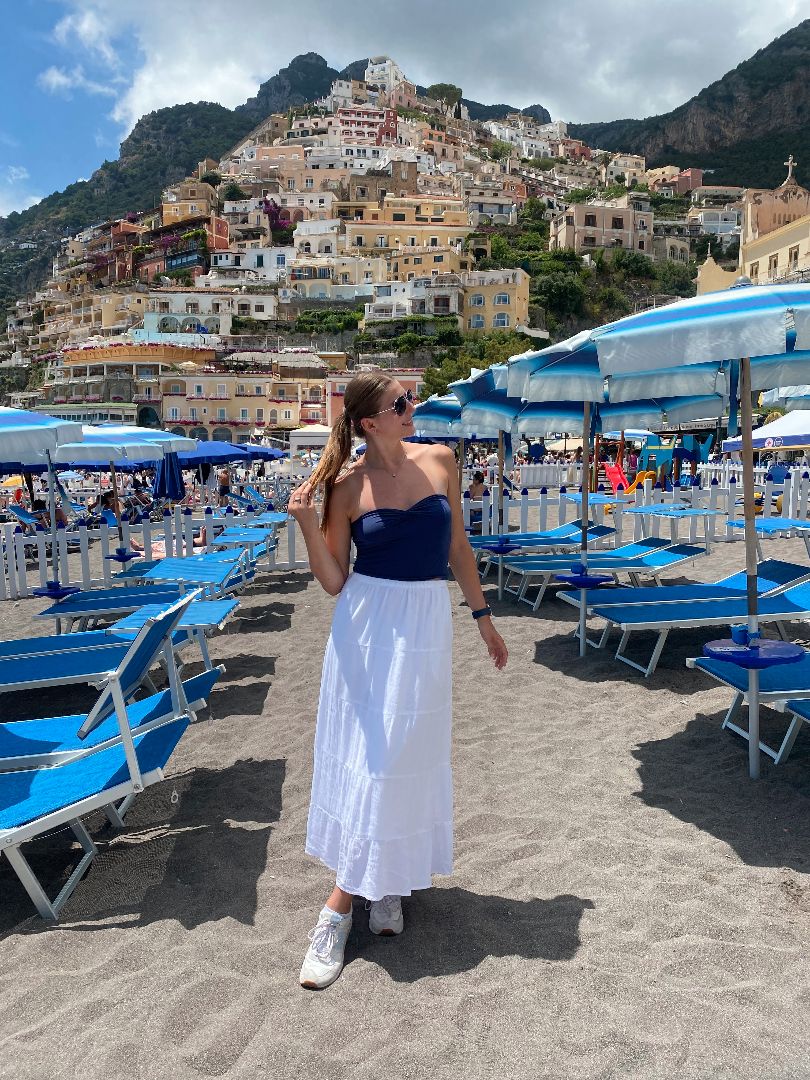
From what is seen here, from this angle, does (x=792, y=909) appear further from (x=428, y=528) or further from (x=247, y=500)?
(x=247, y=500)

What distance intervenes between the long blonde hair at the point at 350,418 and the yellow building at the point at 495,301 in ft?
211

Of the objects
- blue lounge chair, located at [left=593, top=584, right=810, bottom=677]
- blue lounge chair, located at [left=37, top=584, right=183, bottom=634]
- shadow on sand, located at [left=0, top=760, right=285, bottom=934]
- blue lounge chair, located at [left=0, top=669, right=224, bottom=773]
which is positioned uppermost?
blue lounge chair, located at [left=593, top=584, right=810, bottom=677]

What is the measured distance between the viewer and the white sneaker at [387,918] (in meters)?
2.53

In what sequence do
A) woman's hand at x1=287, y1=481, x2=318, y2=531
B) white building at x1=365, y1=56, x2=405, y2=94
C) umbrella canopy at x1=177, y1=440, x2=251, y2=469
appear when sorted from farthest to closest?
white building at x1=365, y1=56, x2=405, y2=94 < umbrella canopy at x1=177, y1=440, x2=251, y2=469 < woman's hand at x1=287, y1=481, x2=318, y2=531

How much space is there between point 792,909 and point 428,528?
5.87ft

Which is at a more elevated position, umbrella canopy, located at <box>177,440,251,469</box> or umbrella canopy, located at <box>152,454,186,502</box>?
umbrella canopy, located at <box>177,440,251,469</box>

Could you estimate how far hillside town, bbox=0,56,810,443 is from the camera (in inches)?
2247

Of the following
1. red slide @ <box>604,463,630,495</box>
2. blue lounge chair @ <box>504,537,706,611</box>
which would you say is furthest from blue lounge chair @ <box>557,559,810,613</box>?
red slide @ <box>604,463,630,495</box>

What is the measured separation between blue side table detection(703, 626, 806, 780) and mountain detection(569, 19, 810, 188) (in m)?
128

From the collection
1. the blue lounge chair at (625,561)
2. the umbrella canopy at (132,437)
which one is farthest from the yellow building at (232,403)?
the blue lounge chair at (625,561)

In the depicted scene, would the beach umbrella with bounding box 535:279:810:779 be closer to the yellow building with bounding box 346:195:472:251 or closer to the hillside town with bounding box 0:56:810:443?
the hillside town with bounding box 0:56:810:443

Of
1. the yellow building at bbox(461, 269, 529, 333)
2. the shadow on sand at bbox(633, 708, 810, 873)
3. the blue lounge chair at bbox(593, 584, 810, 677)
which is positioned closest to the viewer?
the shadow on sand at bbox(633, 708, 810, 873)

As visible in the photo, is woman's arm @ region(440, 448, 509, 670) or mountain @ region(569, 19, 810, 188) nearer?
woman's arm @ region(440, 448, 509, 670)

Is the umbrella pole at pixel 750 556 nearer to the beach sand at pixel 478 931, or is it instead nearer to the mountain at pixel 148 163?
the beach sand at pixel 478 931
